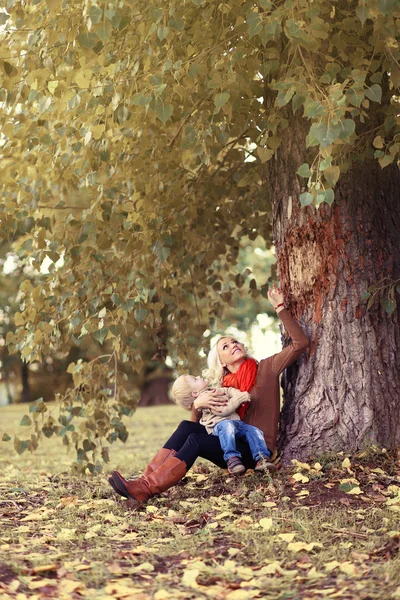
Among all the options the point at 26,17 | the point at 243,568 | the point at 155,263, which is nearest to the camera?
the point at 243,568

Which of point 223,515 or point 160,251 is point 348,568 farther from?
point 160,251

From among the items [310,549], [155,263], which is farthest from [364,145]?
[310,549]

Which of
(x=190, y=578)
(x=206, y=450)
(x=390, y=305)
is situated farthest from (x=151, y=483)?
(x=390, y=305)

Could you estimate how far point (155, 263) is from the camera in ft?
20.9

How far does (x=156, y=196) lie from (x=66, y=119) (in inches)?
35.6

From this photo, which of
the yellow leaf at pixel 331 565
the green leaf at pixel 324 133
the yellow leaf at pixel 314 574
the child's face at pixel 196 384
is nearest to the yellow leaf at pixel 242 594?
the yellow leaf at pixel 314 574

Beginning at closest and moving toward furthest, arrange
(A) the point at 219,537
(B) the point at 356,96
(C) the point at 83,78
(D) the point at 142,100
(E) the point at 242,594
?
(E) the point at 242,594, (B) the point at 356,96, (A) the point at 219,537, (D) the point at 142,100, (C) the point at 83,78

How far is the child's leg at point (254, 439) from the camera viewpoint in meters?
4.90

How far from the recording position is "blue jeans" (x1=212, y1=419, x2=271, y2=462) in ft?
15.9

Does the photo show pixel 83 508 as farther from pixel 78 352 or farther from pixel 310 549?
pixel 78 352

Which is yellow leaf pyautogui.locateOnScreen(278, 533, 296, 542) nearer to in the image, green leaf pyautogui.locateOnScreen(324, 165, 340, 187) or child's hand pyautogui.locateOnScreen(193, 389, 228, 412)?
child's hand pyautogui.locateOnScreen(193, 389, 228, 412)

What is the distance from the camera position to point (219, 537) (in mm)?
4008

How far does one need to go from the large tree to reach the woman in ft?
0.57

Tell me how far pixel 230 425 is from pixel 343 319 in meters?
1.04
